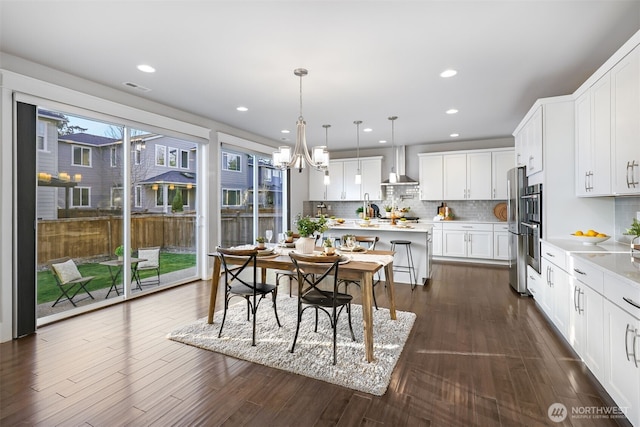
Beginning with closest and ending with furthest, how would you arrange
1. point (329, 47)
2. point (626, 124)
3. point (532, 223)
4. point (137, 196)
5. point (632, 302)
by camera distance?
point (632, 302) → point (626, 124) → point (329, 47) → point (532, 223) → point (137, 196)

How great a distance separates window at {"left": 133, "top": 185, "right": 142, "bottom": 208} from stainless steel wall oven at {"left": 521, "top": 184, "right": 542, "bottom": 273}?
501cm

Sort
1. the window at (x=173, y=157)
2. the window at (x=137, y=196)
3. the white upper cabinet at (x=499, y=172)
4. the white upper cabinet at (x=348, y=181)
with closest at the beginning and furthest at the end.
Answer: the window at (x=137, y=196) → the window at (x=173, y=157) → the white upper cabinet at (x=499, y=172) → the white upper cabinet at (x=348, y=181)

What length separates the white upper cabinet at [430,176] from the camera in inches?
280

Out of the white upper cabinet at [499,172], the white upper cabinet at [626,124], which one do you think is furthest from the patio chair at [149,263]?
the white upper cabinet at [499,172]

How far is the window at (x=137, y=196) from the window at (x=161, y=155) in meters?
0.52

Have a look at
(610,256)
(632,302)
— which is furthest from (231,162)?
(632,302)

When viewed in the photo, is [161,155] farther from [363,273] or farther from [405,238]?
[405,238]

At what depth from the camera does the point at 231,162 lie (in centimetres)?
602

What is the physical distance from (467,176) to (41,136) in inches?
276

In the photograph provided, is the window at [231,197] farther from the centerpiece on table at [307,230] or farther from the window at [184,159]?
the centerpiece on table at [307,230]

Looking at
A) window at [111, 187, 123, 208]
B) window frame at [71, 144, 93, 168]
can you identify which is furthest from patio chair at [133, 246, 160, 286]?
window frame at [71, 144, 93, 168]

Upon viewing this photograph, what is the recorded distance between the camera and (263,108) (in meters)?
4.73

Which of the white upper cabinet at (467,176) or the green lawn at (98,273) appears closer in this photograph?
the green lawn at (98,273)

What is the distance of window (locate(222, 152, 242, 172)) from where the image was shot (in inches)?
229
